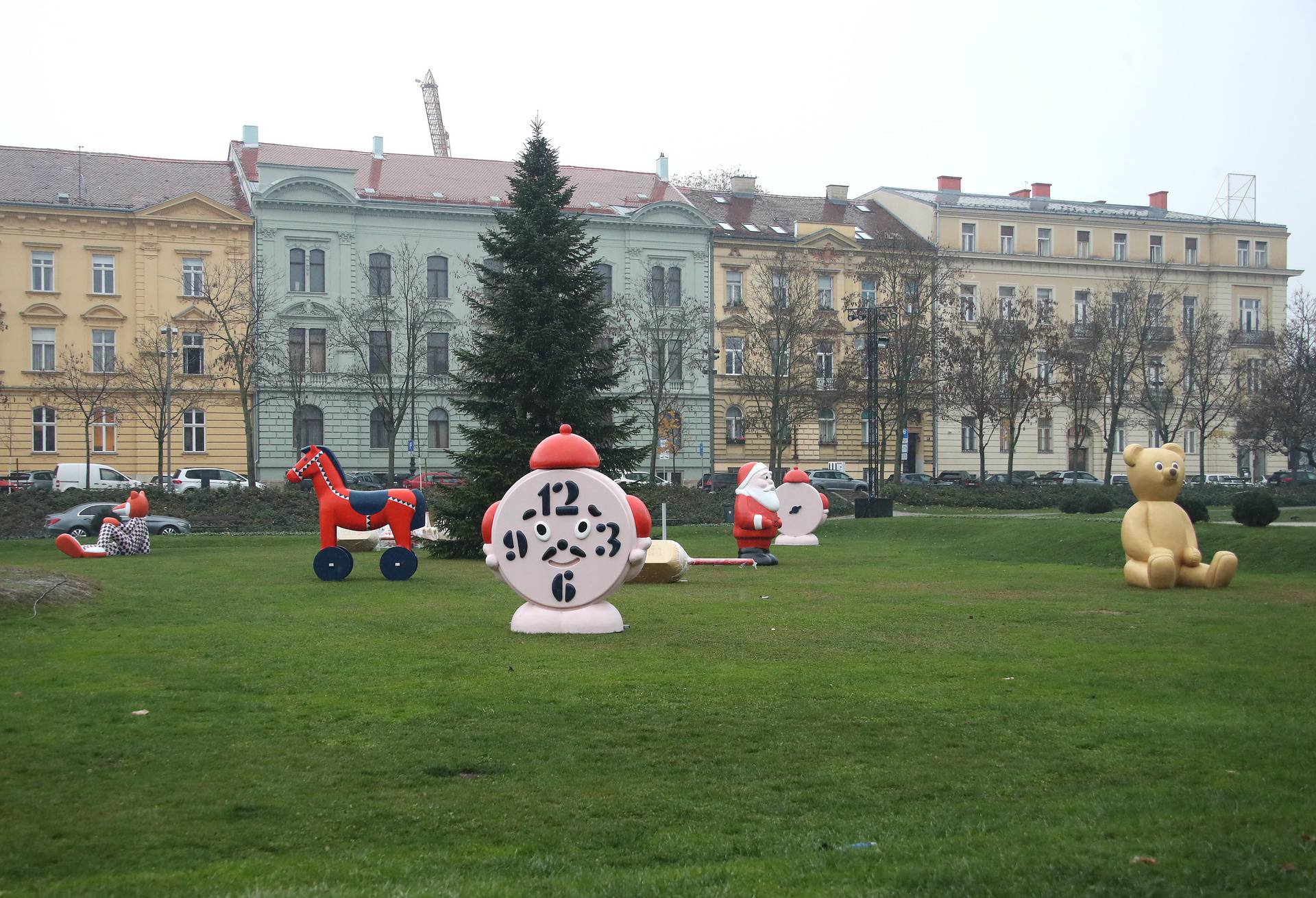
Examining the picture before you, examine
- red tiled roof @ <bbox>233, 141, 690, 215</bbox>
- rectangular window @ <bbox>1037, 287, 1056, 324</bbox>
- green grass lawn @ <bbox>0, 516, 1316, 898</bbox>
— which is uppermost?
red tiled roof @ <bbox>233, 141, 690, 215</bbox>

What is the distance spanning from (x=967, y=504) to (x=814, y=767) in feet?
136

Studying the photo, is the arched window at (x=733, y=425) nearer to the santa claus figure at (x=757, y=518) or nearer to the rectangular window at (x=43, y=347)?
the rectangular window at (x=43, y=347)

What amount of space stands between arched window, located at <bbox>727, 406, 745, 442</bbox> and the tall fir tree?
35.9 meters

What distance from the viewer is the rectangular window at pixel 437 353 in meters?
60.1

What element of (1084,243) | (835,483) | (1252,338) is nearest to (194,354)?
(835,483)

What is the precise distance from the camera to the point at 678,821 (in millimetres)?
6855

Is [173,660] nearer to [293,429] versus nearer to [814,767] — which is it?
[814,767]

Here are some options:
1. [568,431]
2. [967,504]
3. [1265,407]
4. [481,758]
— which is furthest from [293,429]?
[481,758]

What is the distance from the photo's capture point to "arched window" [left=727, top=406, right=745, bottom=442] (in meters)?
64.8

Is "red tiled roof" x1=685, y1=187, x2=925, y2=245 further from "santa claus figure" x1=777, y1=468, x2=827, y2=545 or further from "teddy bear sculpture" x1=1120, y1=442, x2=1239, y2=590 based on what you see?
"teddy bear sculpture" x1=1120, y1=442, x2=1239, y2=590

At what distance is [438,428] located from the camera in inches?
2379

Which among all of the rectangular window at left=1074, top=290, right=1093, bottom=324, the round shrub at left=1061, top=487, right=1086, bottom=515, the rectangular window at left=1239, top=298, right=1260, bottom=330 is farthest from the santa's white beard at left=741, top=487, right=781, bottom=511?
the rectangular window at left=1239, top=298, right=1260, bottom=330

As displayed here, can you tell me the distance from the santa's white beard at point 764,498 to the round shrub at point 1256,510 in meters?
9.64

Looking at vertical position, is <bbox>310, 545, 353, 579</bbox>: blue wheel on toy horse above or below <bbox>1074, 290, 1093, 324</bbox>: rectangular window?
below
